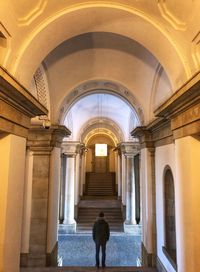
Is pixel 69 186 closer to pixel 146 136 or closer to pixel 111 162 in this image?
pixel 146 136

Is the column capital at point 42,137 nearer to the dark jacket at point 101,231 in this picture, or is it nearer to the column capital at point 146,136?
the column capital at point 146,136

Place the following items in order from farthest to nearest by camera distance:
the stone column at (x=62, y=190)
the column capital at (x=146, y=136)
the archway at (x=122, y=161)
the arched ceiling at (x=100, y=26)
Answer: the stone column at (x=62, y=190) < the archway at (x=122, y=161) < the column capital at (x=146, y=136) < the arched ceiling at (x=100, y=26)

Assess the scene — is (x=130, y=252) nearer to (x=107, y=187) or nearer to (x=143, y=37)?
(x=143, y=37)

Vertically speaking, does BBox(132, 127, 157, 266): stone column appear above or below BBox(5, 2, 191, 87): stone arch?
below

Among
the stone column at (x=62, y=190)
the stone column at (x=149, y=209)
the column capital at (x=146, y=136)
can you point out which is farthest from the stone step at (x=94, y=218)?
the column capital at (x=146, y=136)

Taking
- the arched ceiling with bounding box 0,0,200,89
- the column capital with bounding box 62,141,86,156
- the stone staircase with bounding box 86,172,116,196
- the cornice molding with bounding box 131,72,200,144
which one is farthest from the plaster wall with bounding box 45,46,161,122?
the stone staircase with bounding box 86,172,116,196

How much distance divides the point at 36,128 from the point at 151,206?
3.84 meters

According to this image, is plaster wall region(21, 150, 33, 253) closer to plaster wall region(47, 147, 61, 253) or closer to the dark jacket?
plaster wall region(47, 147, 61, 253)

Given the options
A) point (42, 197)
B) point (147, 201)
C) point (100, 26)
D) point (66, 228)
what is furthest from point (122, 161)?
point (100, 26)

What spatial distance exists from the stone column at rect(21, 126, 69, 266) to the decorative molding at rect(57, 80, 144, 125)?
76 centimetres

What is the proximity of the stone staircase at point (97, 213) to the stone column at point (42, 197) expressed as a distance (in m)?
6.42

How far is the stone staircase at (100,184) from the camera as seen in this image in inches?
800

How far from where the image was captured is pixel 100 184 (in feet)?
70.2

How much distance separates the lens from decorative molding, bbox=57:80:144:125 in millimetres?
7055
